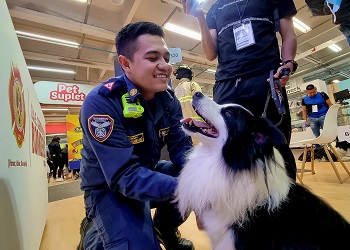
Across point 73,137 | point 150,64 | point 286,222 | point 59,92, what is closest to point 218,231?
point 286,222

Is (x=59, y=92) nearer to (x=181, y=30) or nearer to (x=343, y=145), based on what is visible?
→ (x=181, y=30)

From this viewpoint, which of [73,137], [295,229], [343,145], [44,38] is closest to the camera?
[295,229]

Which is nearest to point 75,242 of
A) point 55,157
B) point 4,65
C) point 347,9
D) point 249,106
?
point 4,65

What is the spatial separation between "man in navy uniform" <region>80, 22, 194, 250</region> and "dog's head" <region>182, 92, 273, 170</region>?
27 centimetres

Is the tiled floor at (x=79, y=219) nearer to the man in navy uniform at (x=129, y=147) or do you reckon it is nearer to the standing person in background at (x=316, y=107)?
the man in navy uniform at (x=129, y=147)

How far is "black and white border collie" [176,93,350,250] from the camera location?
0.89 m

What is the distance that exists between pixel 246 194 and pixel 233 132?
0.30 m

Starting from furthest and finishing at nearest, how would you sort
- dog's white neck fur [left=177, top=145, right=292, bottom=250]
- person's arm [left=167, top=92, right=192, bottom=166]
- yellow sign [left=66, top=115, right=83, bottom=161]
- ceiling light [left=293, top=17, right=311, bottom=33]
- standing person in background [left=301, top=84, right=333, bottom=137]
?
yellow sign [left=66, top=115, right=83, bottom=161]
ceiling light [left=293, top=17, right=311, bottom=33]
standing person in background [left=301, top=84, right=333, bottom=137]
person's arm [left=167, top=92, right=192, bottom=166]
dog's white neck fur [left=177, top=145, right=292, bottom=250]

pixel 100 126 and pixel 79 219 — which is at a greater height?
pixel 100 126

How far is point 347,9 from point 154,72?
3.62ft

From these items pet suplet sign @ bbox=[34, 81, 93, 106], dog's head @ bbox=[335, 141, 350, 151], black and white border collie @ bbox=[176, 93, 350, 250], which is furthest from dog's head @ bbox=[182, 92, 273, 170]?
pet suplet sign @ bbox=[34, 81, 93, 106]

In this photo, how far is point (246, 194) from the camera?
→ 1.02m

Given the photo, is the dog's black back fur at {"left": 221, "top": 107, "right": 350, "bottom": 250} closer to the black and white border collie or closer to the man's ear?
the black and white border collie

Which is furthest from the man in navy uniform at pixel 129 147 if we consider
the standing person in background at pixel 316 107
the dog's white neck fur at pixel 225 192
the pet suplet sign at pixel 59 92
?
the pet suplet sign at pixel 59 92
